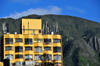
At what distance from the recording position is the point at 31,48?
15038 centimetres

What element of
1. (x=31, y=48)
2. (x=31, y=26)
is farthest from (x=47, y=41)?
(x=31, y=26)

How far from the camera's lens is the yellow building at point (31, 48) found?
146125 millimetres

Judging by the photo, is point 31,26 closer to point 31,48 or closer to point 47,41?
point 47,41

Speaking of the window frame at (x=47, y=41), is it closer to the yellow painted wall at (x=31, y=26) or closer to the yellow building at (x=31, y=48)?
the yellow building at (x=31, y=48)

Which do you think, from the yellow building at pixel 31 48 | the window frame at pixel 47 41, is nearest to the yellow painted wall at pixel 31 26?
the yellow building at pixel 31 48

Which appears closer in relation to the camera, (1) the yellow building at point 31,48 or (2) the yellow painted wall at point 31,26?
(1) the yellow building at point 31,48

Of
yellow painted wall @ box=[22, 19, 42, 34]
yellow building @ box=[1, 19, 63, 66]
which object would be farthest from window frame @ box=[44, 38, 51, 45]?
yellow painted wall @ box=[22, 19, 42, 34]

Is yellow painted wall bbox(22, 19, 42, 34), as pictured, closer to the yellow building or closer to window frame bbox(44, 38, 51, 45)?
the yellow building

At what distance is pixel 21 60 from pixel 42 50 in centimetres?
1093

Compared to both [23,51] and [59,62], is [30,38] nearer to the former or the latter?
[23,51]

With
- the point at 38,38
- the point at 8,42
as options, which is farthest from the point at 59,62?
the point at 8,42

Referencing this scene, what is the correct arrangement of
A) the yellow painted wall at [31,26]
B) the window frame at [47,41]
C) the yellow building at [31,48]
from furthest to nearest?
the yellow painted wall at [31,26] < the window frame at [47,41] < the yellow building at [31,48]

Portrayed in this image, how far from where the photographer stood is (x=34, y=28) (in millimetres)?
160625

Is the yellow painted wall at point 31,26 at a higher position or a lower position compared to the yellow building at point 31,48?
higher
